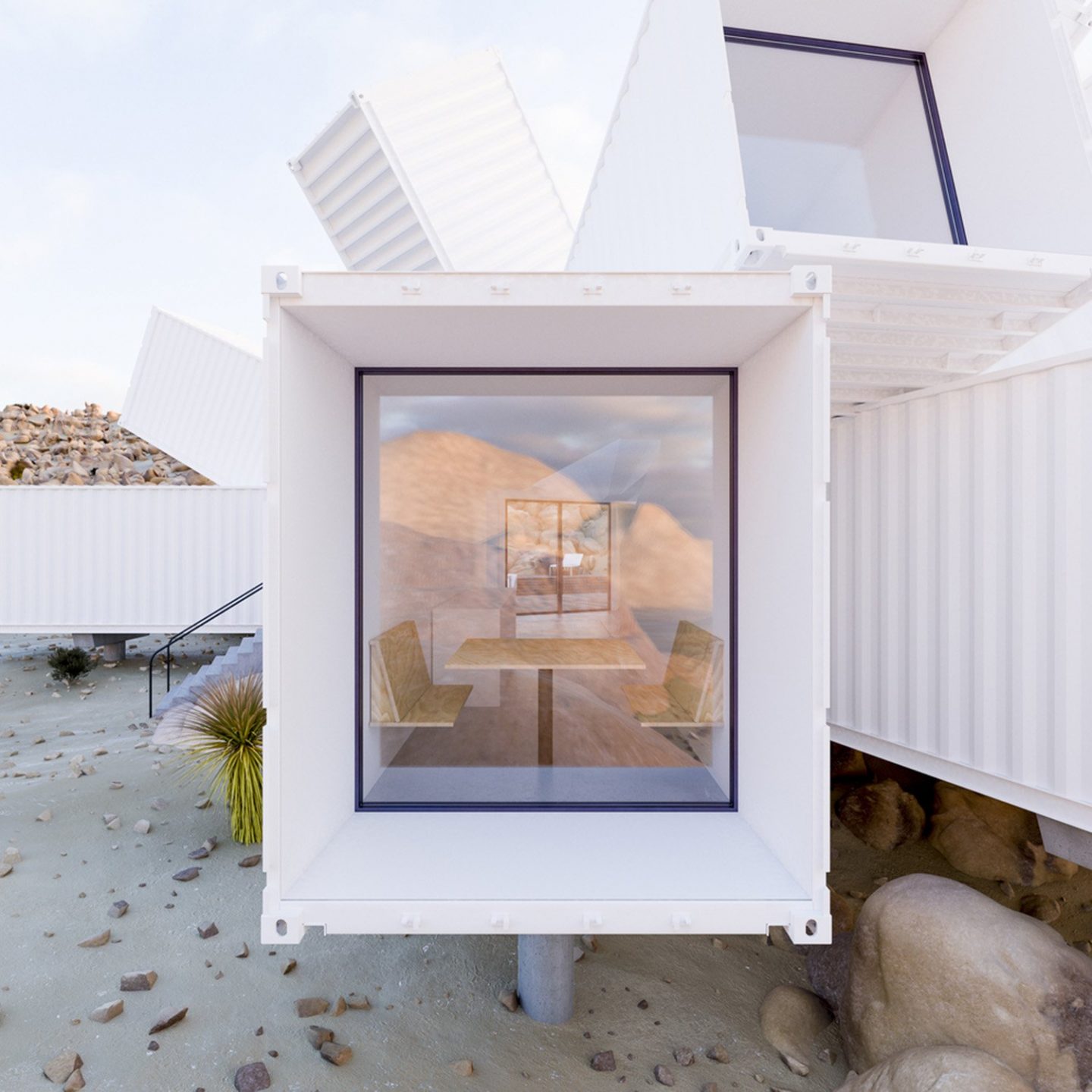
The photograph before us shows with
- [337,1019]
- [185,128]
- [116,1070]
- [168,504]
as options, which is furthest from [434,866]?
[185,128]

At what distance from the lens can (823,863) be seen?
2.40 m

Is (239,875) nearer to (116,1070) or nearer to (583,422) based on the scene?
(116,1070)

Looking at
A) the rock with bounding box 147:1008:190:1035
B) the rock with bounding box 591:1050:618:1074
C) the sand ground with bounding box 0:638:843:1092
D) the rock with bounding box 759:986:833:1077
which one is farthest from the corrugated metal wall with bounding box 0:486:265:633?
the rock with bounding box 759:986:833:1077

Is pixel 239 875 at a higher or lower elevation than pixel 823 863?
lower

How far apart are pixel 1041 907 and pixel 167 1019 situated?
5226 millimetres

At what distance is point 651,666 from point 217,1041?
2.82 m

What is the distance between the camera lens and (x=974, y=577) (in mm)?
3752

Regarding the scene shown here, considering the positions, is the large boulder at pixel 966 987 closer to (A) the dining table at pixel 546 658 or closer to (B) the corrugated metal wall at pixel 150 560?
(A) the dining table at pixel 546 658

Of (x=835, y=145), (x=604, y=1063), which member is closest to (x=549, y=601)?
(x=604, y=1063)

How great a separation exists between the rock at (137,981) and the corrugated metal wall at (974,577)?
444 cm

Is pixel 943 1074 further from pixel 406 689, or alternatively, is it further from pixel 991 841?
pixel 406 689

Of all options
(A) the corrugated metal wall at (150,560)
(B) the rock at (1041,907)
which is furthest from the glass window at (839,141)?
(A) the corrugated metal wall at (150,560)

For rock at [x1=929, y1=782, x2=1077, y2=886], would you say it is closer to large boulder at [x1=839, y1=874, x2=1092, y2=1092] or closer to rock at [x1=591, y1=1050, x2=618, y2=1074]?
large boulder at [x1=839, y1=874, x2=1092, y2=1092]

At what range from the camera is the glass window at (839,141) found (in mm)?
4105
